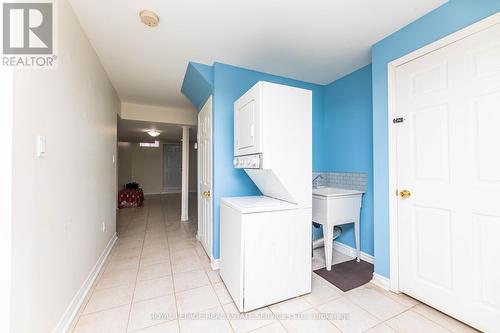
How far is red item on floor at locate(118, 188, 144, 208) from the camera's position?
19.7 feet

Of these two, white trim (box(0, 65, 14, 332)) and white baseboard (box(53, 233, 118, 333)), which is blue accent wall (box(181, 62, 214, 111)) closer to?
white trim (box(0, 65, 14, 332))

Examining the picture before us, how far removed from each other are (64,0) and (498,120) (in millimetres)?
3246

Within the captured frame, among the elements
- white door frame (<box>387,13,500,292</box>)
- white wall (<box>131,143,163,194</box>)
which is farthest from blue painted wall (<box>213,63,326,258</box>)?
white wall (<box>131,143,163,194</box>)

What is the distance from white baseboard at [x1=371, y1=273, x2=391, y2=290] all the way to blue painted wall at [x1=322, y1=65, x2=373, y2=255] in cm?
52

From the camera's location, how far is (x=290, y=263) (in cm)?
182

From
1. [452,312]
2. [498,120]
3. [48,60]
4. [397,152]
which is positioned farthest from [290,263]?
[48,60]

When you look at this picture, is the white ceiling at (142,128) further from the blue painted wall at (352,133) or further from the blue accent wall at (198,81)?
the blue painted wall at (352,133)

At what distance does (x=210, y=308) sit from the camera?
5.65 feet

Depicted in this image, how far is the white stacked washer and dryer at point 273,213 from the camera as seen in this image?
5.49ft

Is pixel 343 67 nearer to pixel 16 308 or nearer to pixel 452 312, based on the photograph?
pixel 452 312

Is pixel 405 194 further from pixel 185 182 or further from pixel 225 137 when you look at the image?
pixel 185 182

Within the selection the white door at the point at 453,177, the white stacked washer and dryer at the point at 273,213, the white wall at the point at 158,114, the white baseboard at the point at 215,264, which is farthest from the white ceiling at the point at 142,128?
the white door at the point at 453,177

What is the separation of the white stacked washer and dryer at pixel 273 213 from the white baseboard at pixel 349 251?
1.16 m

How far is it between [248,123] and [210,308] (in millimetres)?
1686
